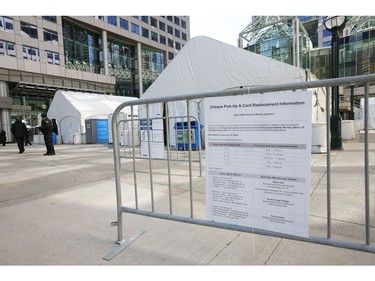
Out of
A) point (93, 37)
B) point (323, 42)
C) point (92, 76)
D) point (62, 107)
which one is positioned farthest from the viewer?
point (323, 42)

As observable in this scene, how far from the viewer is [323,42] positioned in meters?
59.1

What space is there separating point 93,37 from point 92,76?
791 cm

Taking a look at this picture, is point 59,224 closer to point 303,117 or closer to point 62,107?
point 303,117

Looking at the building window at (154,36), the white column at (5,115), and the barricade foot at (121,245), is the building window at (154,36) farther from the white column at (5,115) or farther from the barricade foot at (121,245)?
the barricade foot at (121,245)

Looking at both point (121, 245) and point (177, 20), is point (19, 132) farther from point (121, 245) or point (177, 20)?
point (177, 20)

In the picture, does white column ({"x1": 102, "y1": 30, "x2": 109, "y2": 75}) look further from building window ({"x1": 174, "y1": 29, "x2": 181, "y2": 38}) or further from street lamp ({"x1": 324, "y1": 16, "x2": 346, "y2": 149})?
street lamp ({"x1": 324, "y1": 16, "x2": 346, "y2": 149})

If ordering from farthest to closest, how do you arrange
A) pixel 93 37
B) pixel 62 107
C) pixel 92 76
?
pixel 93 37, pixel 92 76, pixel 62 107

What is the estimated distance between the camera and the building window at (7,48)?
26562 mm

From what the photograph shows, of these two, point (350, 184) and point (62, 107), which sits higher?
point (62, 107)

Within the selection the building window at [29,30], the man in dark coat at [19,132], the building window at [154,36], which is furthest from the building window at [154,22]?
the man in dark coat at [19,132]

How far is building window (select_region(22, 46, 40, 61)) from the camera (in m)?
28.3

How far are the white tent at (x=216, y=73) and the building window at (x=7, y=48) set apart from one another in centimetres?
2263

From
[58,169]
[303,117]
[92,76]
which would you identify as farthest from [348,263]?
[92,76]

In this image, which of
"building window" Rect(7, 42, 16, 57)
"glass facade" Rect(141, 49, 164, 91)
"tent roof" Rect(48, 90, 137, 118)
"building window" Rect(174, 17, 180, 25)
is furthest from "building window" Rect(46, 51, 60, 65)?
"building window" Rect(174, 17, 180, 25)
